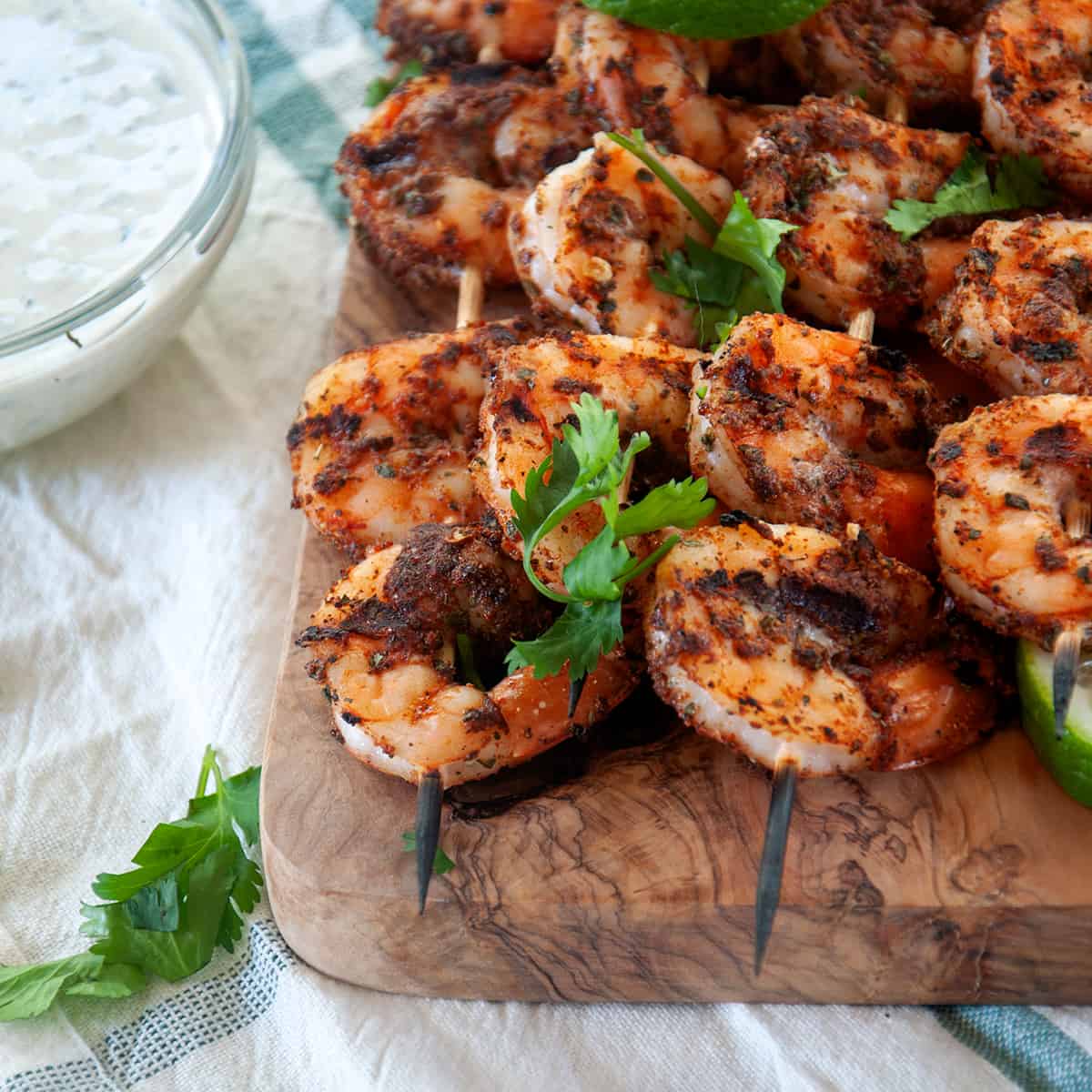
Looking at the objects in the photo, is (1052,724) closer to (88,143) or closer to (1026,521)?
(1026,521)

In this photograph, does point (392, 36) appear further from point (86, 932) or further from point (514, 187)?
point (86, 932)

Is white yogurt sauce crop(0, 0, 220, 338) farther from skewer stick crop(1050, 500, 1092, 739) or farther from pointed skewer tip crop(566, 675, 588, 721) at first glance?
skewer stick crop(1050, 500, 1092, 739)

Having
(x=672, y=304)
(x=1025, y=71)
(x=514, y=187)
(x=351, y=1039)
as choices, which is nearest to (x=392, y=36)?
(x=514, y=187)

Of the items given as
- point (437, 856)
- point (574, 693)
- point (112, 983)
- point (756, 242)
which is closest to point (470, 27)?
point (756, 242)

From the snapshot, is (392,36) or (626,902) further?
(392,36)

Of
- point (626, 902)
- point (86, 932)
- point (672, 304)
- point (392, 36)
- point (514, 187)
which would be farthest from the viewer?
point (392, 36)

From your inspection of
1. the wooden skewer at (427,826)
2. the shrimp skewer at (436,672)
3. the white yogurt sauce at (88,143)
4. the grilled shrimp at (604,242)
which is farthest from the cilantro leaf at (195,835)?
the white yogurt sauce at (88,143)

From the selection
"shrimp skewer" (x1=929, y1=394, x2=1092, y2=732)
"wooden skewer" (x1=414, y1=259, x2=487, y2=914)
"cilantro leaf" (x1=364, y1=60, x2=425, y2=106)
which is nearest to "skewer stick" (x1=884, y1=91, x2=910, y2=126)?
"shrimp skewer" (x1=929, y1=394, x2=1092, y2=732)
